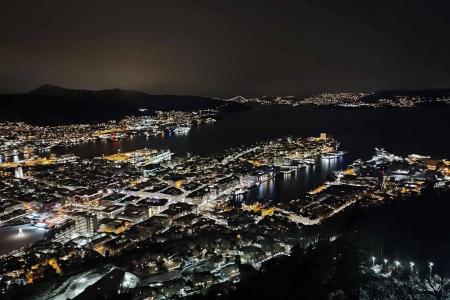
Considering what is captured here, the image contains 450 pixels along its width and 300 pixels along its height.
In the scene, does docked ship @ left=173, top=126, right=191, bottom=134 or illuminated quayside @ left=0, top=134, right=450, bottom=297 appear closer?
illuminated quayside @ left=0, top=134, right=450, bottom=297

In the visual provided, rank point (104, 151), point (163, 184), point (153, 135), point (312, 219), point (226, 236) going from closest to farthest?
point (226, 236)
point (312, 219)
point (163, 184)
point (104, 151)
point (153, 135)

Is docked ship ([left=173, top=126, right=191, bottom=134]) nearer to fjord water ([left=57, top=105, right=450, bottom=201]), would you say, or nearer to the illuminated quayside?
fjord water ([left=57, top=105, right=450, bottom=201])

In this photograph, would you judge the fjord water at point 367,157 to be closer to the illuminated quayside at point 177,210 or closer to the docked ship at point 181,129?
the illuminated quayside at point 177,210

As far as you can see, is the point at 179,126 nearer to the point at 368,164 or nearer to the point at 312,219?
the point at 368,164

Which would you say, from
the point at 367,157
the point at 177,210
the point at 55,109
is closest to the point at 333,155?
the point at 367,157

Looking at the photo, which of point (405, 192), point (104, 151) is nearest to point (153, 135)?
point (104, 151)

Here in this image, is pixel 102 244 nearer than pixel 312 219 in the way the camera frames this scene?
Yes

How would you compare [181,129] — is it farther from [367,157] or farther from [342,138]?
[367,157]

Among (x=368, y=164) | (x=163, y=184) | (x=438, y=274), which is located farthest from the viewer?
(x=368, y=164)

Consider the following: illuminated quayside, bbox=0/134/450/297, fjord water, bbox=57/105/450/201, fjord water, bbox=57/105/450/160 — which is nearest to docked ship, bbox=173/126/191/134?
fjord water, bbox=57/105/450/201

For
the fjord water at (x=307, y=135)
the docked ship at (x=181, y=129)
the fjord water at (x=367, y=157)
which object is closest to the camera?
the fjord water at (x=367, y=157)

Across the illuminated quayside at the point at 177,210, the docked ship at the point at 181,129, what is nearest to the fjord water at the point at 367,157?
the illuminated quayside at the point at 177,210
